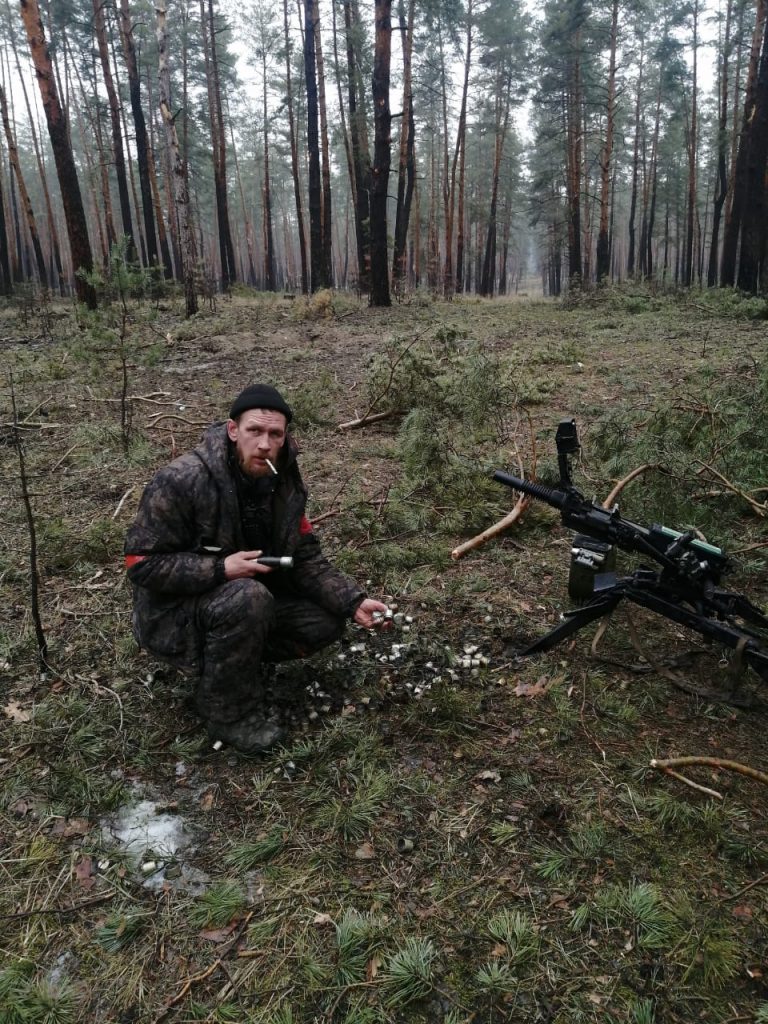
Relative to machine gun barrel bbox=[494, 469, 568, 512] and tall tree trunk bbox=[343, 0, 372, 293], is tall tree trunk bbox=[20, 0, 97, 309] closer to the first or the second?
tall tree trunk bbox=[343, 0, 372, 293]

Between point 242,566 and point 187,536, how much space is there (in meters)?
0.33

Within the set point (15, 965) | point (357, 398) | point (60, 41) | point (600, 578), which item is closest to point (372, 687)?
point (600, 578)

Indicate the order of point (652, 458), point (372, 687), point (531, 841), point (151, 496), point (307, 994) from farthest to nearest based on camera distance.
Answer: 1. point (652, 458)
2. point (372, 687)
3. point (151, 496)
4. point (531, 841)
5. point (307, 994)

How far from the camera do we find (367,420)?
7.01 meters

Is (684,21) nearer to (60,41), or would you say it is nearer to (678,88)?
(678,88)

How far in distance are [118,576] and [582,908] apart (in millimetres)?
Result: 3536

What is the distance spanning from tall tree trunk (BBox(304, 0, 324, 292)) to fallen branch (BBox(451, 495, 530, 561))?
13.5 meters

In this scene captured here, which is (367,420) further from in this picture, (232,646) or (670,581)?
(670,581)

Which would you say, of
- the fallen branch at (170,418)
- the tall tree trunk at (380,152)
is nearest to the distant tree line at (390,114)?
the tall tree trunk at (380,152)

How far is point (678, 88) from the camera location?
2555 cm

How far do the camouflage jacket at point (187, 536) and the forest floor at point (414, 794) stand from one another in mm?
531

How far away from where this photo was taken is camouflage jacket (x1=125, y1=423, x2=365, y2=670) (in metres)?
2.76

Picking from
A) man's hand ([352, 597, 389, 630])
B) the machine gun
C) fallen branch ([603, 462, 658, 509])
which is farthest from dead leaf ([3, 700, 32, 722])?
fallen branch ([603, 462, 658, 509])

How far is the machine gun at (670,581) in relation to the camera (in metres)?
2.46
